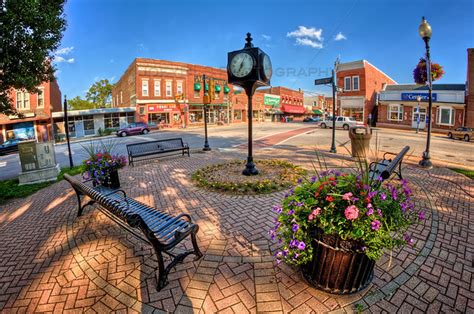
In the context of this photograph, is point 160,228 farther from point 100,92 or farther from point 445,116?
point 100,92

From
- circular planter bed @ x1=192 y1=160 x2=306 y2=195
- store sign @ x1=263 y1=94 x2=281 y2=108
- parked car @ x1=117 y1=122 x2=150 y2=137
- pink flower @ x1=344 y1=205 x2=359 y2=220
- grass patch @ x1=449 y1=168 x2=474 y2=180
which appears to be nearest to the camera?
pink flower @ x1=344 y1=205 x2=359 y2=220

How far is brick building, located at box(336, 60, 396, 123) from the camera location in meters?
31.1

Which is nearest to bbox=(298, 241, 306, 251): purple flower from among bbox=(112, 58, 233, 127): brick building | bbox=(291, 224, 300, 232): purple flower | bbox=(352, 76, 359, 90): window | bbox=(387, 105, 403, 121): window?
bbox=(291, 224, 300, 232): purple flower

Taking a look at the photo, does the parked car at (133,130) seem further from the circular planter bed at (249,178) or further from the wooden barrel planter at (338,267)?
the wooden barrel planter at (338,267)

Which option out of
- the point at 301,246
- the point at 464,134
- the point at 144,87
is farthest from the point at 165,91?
the point at 301,246

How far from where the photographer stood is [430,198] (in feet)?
16.3

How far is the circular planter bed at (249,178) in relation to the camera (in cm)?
568

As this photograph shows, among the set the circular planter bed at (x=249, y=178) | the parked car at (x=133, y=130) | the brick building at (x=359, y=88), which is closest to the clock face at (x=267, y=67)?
the circular planter bed at (x=249, y=178)

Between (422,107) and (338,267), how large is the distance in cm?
3278

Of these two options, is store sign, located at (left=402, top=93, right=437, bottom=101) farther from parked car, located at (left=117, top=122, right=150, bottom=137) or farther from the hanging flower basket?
parked car, located at (left=117, top=122, right=150, bottom=137)

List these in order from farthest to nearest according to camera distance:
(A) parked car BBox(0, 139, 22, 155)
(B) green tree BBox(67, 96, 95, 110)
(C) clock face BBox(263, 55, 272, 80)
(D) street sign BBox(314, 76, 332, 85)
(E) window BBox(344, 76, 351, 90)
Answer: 1. (B) green tree BBox(67, 96, 95, 110)
2. (E) window BBox(344, 76, 351, 90)
3. (A) parked car BBox(0, 139, 22, 155)
4. (D) street sign BBox(314, 76, 332, 85)
5. (C) clock face BBox(263, 55, 272, 80)

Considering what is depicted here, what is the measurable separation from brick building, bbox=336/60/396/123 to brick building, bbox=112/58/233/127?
751 inches

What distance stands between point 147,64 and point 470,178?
3363 centimetres

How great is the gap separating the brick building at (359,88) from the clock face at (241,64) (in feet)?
99.1
